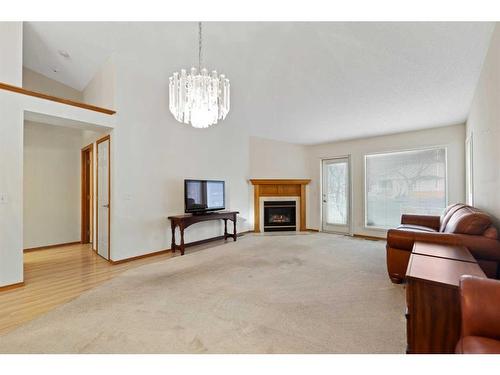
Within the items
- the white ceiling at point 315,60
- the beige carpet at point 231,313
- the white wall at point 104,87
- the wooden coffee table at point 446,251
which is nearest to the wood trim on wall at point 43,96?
the white wall at point 104,87

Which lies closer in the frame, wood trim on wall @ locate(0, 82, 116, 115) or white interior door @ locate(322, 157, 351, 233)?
wood trim on wall @ locate(0, 82, 116, 115)

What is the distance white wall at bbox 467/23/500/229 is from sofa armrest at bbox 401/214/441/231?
1.98 ft

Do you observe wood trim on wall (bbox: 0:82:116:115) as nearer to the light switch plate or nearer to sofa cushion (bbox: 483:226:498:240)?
the light switch plate

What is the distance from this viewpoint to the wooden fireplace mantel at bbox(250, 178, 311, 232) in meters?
6.29

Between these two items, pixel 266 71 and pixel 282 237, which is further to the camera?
pixel 282 237

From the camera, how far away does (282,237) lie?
5637 mm

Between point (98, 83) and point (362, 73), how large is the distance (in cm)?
425

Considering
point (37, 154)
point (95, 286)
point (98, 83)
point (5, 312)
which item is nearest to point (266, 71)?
point (98, 83)

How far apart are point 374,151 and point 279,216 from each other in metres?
2.83

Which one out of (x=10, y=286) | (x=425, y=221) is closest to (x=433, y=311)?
(x=425, y=221)

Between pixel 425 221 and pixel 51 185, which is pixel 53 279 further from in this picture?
pixel 425 221

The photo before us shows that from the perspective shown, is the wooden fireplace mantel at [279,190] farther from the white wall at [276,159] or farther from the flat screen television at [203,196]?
the flat screen television at [203,196]

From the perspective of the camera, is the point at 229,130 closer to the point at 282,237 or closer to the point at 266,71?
the point at 266,71

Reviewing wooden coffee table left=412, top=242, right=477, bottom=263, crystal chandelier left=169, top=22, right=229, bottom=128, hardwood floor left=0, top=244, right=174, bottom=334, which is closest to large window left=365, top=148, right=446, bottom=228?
wooden coffee table left=412, top=242, right=477, bottom=263
